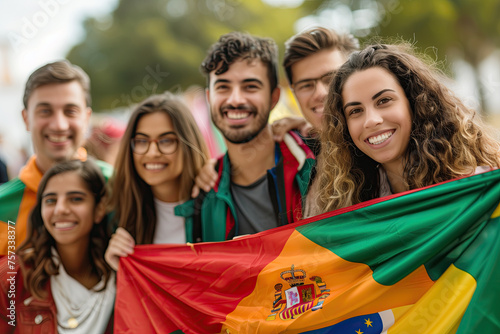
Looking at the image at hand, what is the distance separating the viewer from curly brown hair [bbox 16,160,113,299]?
3512 millimetres

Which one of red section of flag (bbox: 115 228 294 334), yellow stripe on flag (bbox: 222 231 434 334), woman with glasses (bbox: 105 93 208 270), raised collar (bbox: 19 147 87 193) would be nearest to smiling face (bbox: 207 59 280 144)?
woman with glasses (bbox: 105 93 208 270)

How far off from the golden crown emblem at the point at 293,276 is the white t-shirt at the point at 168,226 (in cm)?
115

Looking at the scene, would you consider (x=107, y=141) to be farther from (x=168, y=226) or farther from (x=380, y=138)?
(x=380, y=138)

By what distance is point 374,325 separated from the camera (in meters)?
2.54

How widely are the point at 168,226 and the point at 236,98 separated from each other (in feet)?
4.13

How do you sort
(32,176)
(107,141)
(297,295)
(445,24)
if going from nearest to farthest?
1. (297,295)
2. (32,176)
3. (107,141)
4. (445,24)

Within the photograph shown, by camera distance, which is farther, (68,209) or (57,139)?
(57,139)

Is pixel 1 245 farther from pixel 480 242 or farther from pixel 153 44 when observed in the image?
pixel 153 44

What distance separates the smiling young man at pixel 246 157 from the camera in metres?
3.56

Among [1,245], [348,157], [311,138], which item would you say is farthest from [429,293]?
[1,245]

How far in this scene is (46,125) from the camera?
13.4 ft

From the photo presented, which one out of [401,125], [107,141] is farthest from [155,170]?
[107,141]

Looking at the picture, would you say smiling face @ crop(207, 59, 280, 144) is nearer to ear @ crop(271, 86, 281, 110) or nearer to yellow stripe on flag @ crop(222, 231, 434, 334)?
ear @ crop(271, 86, 281, 110)

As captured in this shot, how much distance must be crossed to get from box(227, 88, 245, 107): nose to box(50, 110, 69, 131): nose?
1.61 m
